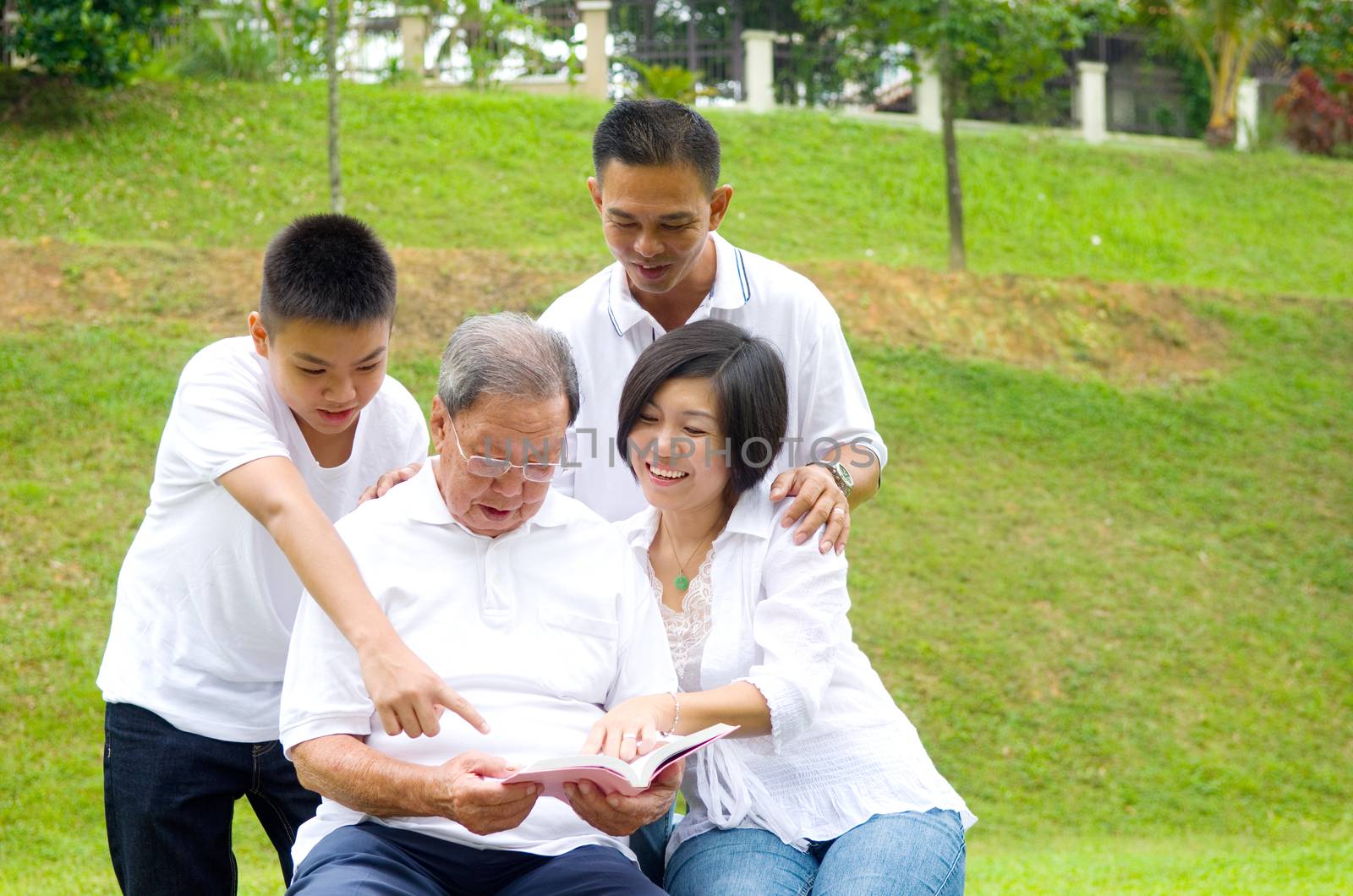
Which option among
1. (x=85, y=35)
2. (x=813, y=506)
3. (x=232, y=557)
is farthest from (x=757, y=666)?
(x=85, y=35)

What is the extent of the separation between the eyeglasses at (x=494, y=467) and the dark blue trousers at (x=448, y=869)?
758 mm

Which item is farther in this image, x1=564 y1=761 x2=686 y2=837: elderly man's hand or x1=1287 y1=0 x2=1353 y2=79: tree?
x1=1287 y1=0 x2=1353 y2=79: tree

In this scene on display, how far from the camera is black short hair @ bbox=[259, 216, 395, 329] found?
9.23ft

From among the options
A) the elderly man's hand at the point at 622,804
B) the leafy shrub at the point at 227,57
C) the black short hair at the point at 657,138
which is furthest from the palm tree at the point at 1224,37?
the elderly man's hand at the point at 622,804

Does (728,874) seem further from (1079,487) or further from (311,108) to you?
(311,108)

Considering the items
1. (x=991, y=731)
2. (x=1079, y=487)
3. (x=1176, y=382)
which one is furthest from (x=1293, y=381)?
(x=991, y=731)

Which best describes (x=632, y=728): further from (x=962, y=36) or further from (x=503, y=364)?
(x=962, y=36)

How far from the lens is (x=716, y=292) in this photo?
3.43 m

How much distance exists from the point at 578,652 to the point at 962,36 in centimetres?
999

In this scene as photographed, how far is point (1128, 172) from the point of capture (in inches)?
622

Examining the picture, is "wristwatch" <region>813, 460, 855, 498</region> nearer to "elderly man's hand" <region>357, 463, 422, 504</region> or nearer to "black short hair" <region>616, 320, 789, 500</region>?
"black short hair" <region>616, 320, 789, 500</region>

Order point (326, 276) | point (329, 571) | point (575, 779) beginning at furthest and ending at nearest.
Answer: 1. point (326, 276)
2. point (329, 571)
3. point (575, 779)

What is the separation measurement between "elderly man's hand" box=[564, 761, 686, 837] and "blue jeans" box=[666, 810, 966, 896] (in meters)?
0.33

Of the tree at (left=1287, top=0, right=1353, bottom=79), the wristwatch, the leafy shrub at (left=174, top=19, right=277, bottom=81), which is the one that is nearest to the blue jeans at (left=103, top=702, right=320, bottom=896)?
the wristwatch
